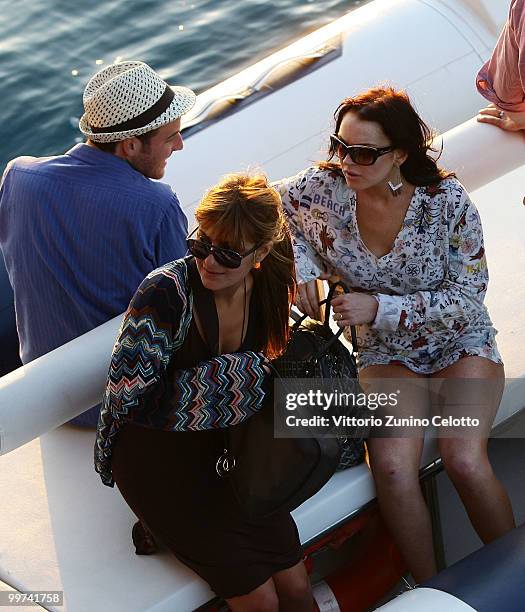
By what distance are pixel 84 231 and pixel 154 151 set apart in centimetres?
25

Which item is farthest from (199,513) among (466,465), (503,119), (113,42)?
(113,42)

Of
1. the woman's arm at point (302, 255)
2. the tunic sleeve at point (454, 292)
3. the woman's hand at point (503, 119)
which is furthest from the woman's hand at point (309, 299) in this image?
the woman's hand at point (503, 119)

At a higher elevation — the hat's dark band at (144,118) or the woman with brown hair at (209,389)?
the hat's dark band at (144,118)

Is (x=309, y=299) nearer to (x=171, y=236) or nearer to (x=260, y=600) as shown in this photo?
(x=171, y=236)

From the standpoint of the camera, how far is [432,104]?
347cm

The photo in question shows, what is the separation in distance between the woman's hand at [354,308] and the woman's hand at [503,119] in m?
0.76

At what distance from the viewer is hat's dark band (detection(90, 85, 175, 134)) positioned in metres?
2.20

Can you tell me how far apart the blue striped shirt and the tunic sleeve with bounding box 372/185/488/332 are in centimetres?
48

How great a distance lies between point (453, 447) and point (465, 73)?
178 cm

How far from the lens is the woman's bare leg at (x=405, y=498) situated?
2.09 meters

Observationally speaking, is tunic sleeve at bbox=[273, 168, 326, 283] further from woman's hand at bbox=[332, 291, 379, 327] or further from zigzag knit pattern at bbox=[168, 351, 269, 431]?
zigzag knit pattern at bbox=[168, 351, 269, 431]

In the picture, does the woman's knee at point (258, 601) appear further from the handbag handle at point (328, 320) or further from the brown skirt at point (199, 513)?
the handbag handle at point (328, 320)

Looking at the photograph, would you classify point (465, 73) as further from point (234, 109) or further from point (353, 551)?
point (353, 551)

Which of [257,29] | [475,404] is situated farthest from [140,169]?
[257,29]
